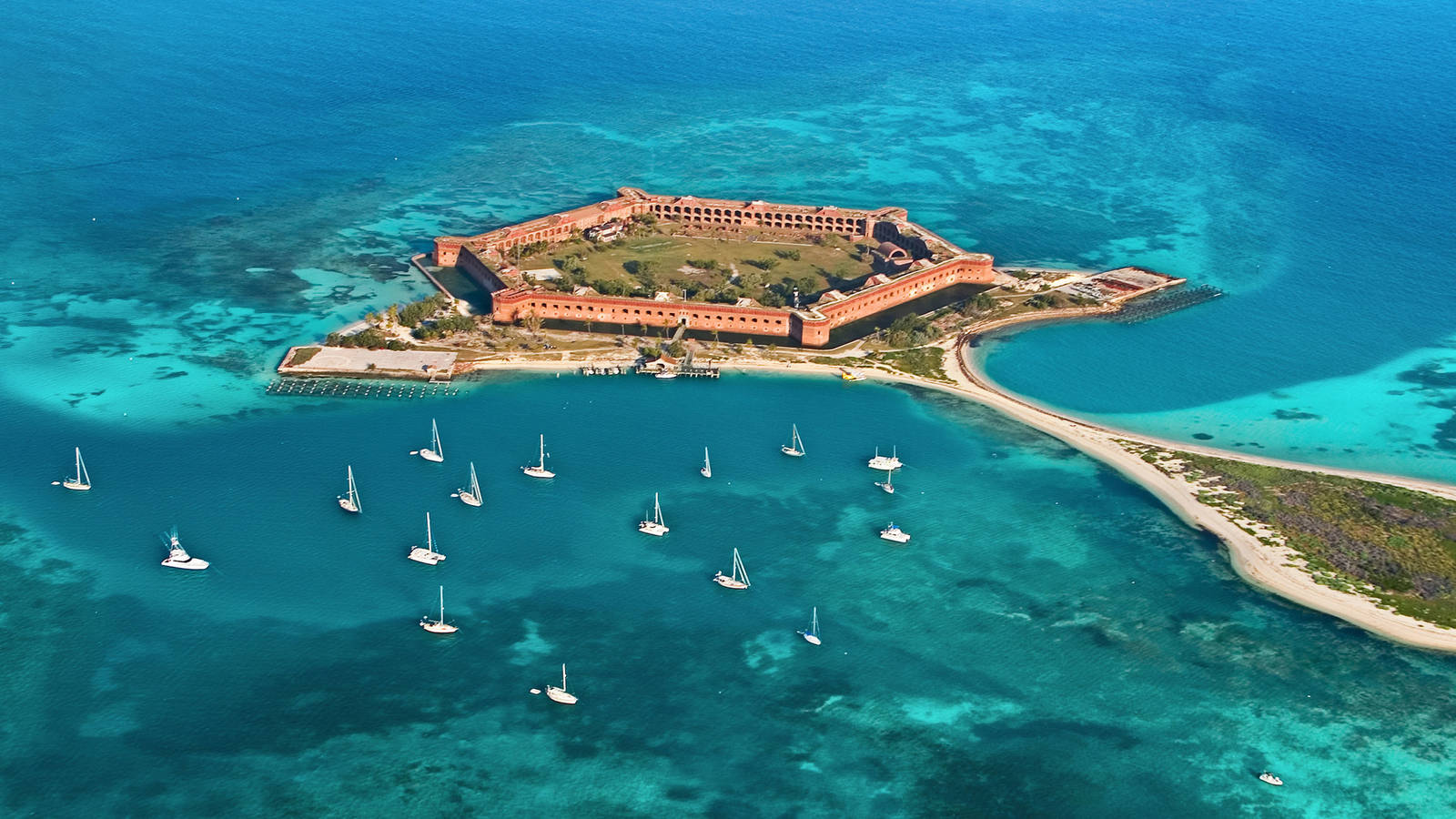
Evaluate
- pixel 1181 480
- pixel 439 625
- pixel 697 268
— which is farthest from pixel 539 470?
pixel 1181 480

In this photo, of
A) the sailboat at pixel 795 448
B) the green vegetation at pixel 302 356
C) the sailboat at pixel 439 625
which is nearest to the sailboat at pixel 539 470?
the sailboat at pixel 439 625

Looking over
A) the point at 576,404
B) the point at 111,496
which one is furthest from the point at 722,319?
the point at 111,496

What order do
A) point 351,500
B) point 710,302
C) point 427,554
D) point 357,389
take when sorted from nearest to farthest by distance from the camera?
point 427,554, point 351,500, point 357,389, point 710,302

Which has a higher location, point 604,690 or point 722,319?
point 722,319

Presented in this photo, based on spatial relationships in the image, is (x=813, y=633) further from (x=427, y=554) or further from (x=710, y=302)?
(x=710, y=302)

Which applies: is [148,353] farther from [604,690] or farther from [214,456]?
[604,690]

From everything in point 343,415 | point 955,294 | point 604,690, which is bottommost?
point 604,690

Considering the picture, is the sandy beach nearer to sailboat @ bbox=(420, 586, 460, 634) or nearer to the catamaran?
the catamaran
